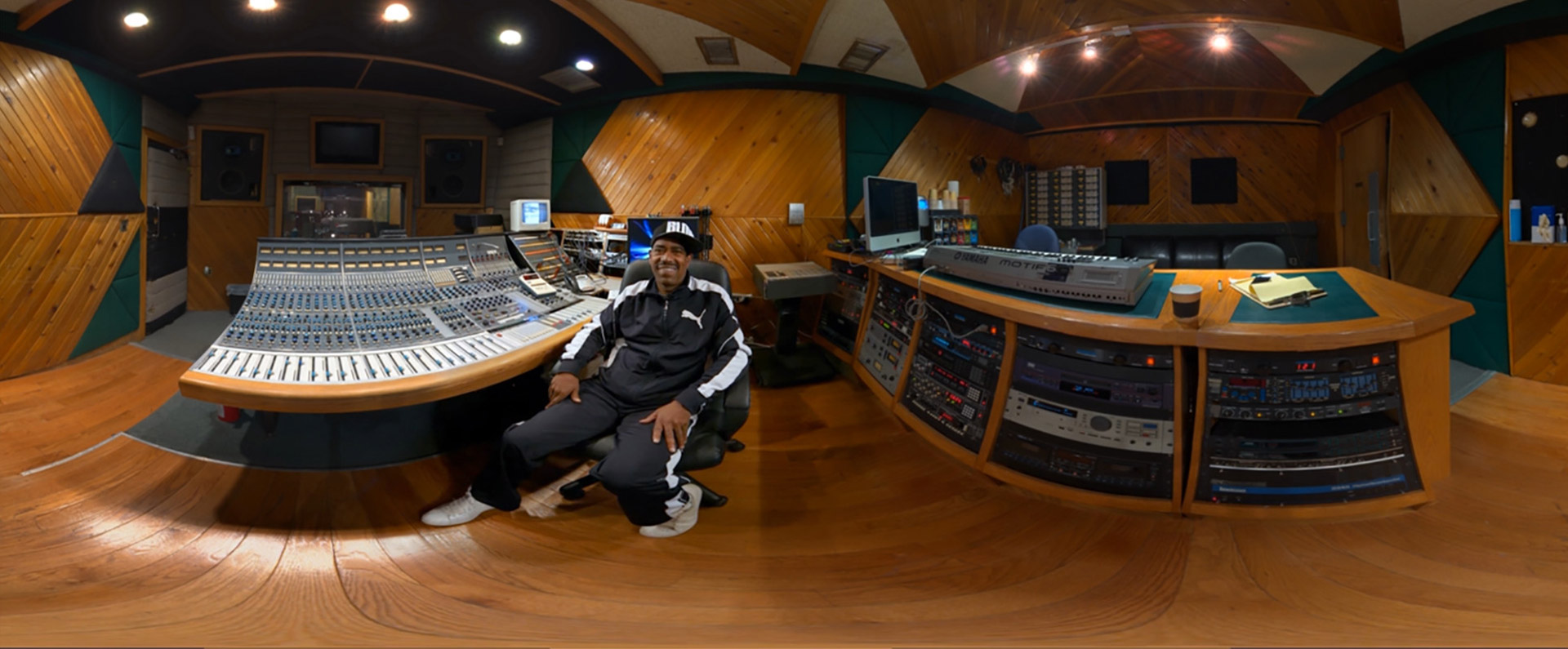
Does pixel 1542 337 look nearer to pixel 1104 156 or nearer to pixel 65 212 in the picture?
pixel 1104 156

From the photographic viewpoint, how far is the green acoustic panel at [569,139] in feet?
8.22

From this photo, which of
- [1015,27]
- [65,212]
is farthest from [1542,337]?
[65,212]

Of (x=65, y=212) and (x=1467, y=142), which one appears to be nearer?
(x=1467, y=142)

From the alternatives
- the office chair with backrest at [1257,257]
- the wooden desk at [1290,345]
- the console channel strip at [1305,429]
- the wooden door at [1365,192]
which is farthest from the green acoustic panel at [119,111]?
the wooden door at [1365,192]

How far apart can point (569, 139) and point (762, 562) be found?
7.72 ft

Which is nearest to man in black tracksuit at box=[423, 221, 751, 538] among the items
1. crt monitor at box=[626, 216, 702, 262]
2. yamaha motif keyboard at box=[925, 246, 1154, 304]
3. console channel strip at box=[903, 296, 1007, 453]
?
console channel strip at box=[903, 296, 1007, 453]

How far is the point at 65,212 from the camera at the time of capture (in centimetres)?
244

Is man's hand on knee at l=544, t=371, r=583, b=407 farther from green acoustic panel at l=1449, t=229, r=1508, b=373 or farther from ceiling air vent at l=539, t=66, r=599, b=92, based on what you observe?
green acoustic panel at l=1449, t=229, r=1508, b=373

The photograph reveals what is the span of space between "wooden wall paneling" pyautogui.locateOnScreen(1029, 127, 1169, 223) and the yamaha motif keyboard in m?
0.44

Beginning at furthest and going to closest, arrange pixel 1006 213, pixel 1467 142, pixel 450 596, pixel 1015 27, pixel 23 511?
pixel 1006 213 < pixel 1015 27 < pixel 1467 142 < pixel 23 511 < pixel 450 596

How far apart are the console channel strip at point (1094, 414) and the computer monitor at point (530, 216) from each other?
2357 millimetres

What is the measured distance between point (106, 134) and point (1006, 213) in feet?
13.2

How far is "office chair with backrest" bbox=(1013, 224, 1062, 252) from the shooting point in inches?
91.4

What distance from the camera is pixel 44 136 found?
2293 millimetres
